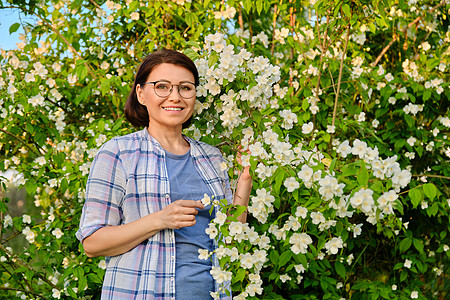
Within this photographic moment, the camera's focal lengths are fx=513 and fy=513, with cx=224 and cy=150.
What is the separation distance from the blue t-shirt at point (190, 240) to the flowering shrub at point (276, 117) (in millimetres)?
297

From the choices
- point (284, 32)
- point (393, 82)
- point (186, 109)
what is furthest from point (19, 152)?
point (393, 82)

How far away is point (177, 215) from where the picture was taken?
59.0 inches

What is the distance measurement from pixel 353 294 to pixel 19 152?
2.54 meters

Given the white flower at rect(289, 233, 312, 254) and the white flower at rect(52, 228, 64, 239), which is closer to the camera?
the white flower at rect(289, 233, 312, 254)

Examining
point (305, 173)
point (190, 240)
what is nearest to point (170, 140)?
point (190, 240)

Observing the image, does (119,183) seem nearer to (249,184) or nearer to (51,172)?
(249,184)

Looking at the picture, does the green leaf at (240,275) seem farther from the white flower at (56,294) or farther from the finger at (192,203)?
the white flower at (56,294)

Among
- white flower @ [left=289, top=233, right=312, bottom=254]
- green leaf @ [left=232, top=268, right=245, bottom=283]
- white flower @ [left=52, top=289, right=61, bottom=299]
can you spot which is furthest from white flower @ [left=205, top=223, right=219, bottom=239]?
white flower @ [left=52, top=289, right=61, bottom=299]

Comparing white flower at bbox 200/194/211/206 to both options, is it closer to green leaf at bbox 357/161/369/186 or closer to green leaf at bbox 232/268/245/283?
green leaf at bbox 232/268/245/283

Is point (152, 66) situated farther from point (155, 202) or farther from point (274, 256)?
point (274, 256)

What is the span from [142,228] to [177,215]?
0.37ft

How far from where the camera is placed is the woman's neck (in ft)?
5.85

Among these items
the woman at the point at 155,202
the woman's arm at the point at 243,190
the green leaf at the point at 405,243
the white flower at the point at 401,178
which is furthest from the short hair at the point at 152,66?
the green leaf at the point at 405,243

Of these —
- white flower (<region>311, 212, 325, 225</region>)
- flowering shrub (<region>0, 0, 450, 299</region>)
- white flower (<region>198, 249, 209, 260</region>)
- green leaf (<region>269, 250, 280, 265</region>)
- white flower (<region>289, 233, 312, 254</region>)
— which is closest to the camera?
white flower (<region>198, 249, 209, 260</region>)
